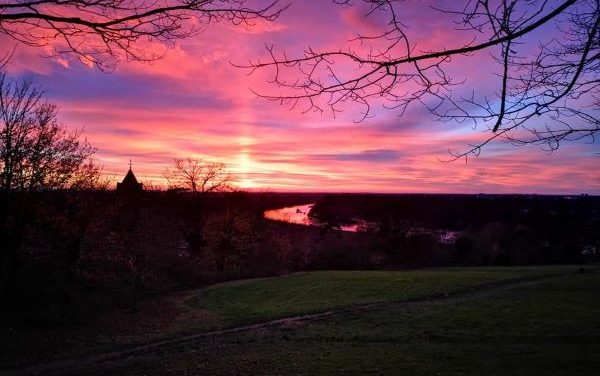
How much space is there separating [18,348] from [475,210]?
375 ft

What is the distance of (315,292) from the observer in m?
36.7

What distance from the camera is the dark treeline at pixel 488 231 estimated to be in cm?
8144

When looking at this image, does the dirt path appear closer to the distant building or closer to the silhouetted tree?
the silhouetted tree

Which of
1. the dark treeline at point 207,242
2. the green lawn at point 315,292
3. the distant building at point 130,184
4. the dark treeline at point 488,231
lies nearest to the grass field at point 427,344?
the green lawn at point 315,292

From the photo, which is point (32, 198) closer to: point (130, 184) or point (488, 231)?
point (130, 184)

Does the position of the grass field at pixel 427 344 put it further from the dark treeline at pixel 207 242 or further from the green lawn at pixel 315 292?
the dark treeline at pixel 207 242

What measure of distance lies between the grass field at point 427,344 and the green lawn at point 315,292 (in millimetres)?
4873

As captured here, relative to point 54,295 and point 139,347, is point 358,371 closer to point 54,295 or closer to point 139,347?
point 139,347

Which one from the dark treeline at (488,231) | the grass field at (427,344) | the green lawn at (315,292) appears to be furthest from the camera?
the dark treeline at (488,231)

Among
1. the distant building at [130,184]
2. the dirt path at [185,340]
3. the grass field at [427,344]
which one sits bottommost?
the dirt path at [185,340]

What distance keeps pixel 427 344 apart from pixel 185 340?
10.3 metres

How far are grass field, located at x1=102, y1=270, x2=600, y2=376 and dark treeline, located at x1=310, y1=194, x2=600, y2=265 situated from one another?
2026 inches

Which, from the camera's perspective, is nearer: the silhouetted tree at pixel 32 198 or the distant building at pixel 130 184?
the silhouetted tree at pixel 32 198

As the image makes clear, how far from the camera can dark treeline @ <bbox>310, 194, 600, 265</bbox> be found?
8144 cm
